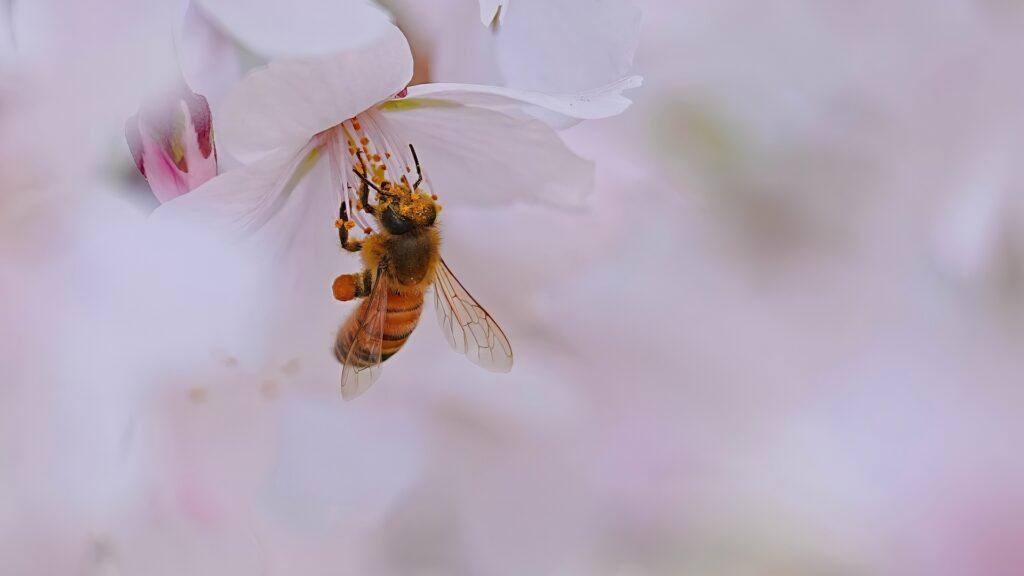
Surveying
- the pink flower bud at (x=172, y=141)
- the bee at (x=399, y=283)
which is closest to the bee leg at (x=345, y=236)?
→ the bee at (x=399, y=283)

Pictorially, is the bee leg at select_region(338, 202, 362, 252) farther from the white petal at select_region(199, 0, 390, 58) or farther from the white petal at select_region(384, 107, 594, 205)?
the white petal at select_region(199, 0, 390, 58)

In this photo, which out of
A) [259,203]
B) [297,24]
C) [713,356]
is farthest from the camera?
[713,356]

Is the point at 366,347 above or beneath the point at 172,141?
beneath

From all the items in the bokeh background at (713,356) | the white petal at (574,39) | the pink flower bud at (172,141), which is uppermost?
the white petal at (574,39)

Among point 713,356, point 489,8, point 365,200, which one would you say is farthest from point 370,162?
point 713,356

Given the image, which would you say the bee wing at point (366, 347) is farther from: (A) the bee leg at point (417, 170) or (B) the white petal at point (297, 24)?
(B) the white petal at point (297, 24)

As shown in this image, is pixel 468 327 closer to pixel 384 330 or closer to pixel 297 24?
pixel 384 330

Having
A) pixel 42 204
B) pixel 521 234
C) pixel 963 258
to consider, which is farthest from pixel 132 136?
pixel 963 258
